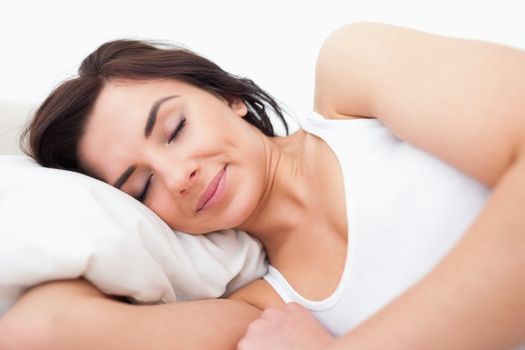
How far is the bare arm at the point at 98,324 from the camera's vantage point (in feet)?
2.35

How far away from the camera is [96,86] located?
109 centimetres

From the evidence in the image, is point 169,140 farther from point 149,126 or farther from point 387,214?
point 387,214

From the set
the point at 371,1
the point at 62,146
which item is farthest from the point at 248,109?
the point at 371,1

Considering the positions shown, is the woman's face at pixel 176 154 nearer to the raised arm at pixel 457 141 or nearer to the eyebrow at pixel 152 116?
the eyebrow at pixel 152 116

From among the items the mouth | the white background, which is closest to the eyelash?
the mouth

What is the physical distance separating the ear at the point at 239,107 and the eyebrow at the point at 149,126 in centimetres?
18

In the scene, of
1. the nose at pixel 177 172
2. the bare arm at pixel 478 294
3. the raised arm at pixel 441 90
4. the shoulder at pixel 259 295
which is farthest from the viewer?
the shoulder at pixel 259 295

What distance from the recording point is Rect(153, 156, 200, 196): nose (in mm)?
975

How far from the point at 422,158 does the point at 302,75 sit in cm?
96

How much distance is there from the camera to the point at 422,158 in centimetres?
87

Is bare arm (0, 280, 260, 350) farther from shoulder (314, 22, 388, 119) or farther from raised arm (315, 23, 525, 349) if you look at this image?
shoulder (314, 22, 388, 119)

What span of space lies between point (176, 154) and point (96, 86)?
25 cm

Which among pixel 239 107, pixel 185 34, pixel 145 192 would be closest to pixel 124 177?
pixel 145 192

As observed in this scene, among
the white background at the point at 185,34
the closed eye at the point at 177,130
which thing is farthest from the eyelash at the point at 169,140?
the white background at the point at 185,34
